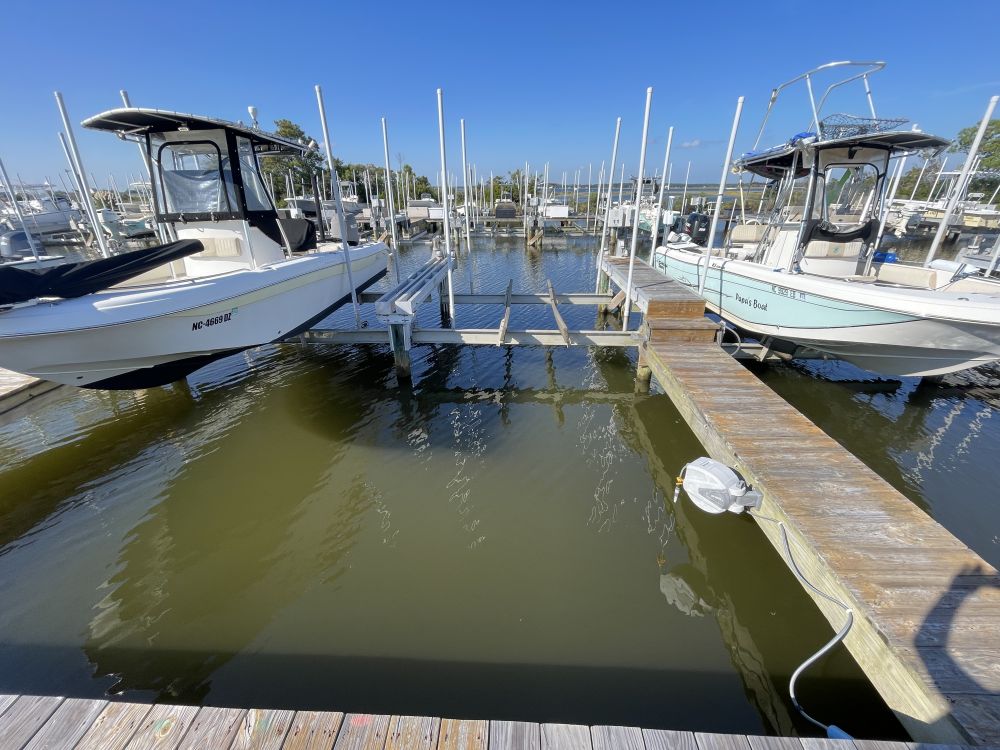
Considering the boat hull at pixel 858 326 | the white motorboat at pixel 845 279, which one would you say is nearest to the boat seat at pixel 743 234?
the white motorboat at pixel 845 279

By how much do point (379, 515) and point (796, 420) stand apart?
194 inches

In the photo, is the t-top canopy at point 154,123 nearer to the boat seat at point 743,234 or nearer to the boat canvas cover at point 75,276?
the boat canvas cover at point 75,276

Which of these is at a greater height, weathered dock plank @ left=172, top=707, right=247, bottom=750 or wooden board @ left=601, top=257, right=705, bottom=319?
wooden board @ left=601, top=257, right=705, bottom=319

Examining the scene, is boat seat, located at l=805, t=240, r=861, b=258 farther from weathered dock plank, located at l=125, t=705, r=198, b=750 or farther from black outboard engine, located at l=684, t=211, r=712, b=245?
black outboard engine, located at l=684, t=211, r=712, b=245

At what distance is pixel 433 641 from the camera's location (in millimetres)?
3412

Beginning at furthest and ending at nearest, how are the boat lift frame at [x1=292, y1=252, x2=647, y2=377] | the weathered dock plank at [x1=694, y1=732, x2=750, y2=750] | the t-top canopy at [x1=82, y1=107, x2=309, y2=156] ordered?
the boat lift frame at [x1=292, y1=252, x2=647, y2=377] < the t-top canopy at [x1=82, y1=107, x2=309, y2=156] < the weathered dock plank at [x1=694, y1=732, x2=750, y2=750]

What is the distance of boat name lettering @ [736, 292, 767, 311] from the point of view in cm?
733

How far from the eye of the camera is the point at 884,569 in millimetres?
2740

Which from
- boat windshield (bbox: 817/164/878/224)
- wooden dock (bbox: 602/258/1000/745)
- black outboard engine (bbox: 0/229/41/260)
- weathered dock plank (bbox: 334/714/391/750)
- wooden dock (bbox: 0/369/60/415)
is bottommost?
wooden dock (bbox: 0/369/60/415)

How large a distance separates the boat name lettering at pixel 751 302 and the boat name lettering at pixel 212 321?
8563 millimetres

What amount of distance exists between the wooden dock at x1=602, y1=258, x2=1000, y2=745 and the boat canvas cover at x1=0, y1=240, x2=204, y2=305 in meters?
6.98

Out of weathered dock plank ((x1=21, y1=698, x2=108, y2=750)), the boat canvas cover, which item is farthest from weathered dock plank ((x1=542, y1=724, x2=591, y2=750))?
the boat canvas cover

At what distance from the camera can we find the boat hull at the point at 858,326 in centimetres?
540

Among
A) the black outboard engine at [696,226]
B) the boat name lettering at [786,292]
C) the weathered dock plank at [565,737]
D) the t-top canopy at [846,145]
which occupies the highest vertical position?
the t-top canopy at [846,145]
